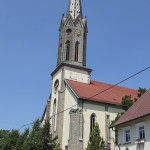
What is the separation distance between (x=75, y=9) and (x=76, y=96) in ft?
58.6

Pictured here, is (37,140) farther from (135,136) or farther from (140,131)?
(140,131)

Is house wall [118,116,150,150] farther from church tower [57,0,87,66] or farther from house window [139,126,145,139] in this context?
church tower [57,0,87,66]

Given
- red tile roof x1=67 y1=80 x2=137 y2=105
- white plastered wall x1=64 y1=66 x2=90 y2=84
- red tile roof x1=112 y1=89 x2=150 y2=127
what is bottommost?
red tile roof x1=112 y1=89 x2=150 y2=127

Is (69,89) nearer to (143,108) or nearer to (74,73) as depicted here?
(74,73)

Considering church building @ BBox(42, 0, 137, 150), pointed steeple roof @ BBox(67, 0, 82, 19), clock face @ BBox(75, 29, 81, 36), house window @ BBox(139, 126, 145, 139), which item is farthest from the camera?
pointed steeple roof @ BBox(67, 0, 82, 19)

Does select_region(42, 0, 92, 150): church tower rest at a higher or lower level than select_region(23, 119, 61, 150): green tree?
higher

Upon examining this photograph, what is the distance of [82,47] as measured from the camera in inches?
1393

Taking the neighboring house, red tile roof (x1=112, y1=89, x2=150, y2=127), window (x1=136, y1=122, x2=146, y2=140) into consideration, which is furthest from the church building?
window (x1=136, y1=122, x2=146, y2=140)

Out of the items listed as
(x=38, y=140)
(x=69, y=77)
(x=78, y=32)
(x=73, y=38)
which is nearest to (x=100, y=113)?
(x=69, y=77)

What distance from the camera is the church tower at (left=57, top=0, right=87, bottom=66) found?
113 feet

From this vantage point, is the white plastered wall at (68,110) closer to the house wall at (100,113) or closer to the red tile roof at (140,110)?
the house wall at (100,113)

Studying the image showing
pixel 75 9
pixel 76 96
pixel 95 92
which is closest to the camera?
pixel 76 96

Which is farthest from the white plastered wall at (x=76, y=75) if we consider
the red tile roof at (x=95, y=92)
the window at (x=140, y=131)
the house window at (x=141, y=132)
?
the house window at (x=141, y=132)

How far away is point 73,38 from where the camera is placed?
35.2m
